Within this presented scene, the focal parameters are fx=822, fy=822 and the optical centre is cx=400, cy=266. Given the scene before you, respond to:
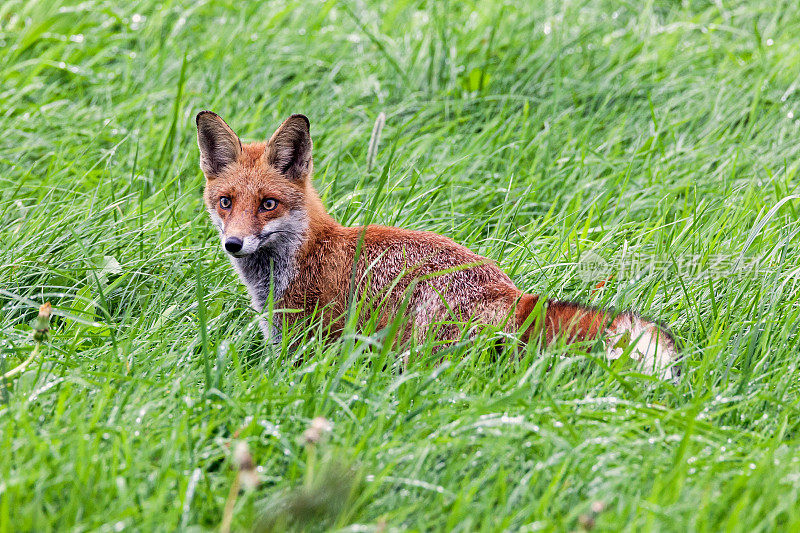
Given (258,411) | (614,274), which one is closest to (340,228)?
(614,274)

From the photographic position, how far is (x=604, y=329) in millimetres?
3744

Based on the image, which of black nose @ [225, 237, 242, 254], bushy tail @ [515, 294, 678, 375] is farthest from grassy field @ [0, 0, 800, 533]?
black nose @ [225, 237, 242, 254]

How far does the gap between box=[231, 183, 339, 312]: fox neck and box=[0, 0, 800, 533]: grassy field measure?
0.19 m

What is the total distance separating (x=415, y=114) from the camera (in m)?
6.16

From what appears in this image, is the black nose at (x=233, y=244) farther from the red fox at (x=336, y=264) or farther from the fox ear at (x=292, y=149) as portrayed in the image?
the fox ear at (x=292, y=149)

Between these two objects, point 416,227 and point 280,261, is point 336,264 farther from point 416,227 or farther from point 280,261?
point 416,227

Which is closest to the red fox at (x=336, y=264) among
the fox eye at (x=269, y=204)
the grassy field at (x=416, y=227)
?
the fox eye at (x=269, y=204)

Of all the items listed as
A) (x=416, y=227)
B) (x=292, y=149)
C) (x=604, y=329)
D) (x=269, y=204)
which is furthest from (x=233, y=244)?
(x=604, y=329)

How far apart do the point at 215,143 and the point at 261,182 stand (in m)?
0.41

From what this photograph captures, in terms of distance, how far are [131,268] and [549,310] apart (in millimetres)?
2328

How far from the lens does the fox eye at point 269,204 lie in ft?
14.5

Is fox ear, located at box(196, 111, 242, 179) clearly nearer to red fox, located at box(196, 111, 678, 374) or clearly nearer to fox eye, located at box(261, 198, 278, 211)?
red fox, located at box(196, 111, 678, 374)

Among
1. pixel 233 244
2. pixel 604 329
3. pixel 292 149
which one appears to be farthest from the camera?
pixel 292 149

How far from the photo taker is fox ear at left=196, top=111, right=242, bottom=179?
453 cm
